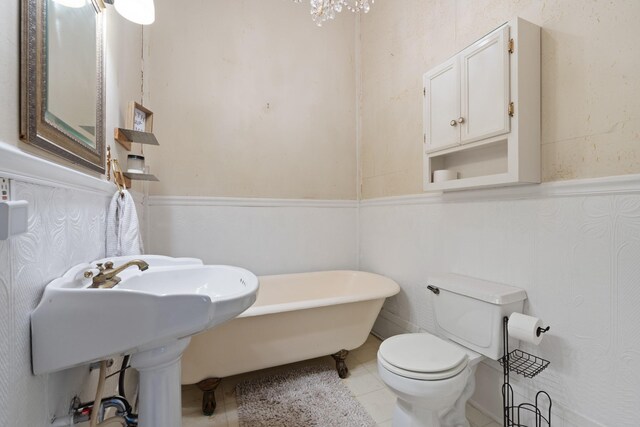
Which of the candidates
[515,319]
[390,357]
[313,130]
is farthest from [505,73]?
[313,130]

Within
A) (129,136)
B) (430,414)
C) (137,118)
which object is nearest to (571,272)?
(430,414)

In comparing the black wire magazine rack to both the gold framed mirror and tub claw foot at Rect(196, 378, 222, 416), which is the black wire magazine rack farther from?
the gold framed mirror

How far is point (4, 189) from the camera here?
53 centimetres

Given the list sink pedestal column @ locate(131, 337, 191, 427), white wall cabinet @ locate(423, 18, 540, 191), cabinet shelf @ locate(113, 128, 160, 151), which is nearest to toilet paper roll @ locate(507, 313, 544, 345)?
white wall cabinet @ locate(423, 18, 540, 191)

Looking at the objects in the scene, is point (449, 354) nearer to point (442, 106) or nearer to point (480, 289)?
point (480, 289)

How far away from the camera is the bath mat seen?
1488mm

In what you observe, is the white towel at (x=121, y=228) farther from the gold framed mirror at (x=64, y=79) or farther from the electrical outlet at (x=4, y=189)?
the electrical outlet at (x=4, y=189)

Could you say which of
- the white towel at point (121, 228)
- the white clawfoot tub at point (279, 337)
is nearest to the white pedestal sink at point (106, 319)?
the white towel at point (121, 228)

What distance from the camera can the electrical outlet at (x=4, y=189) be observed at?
516mm

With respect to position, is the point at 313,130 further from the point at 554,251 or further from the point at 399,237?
the point at 554,251

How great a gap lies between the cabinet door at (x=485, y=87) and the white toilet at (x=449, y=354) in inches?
31.9

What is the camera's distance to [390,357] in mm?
1278

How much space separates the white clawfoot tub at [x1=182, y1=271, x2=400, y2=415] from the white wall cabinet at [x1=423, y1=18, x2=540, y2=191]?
0.96 metres

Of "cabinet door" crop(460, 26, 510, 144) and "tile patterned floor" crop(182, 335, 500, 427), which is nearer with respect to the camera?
"cabinet door" crop(460, 26, 510, 144)
